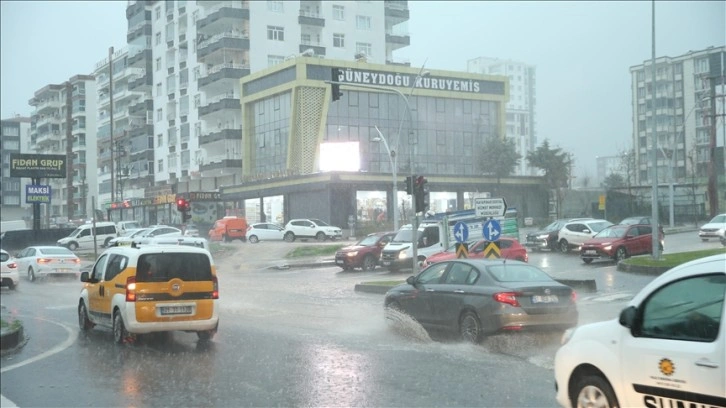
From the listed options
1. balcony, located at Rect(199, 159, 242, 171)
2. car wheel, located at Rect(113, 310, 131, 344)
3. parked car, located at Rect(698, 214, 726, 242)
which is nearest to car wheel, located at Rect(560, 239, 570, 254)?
parked car, located at Rect(698, 214, 726, 242)

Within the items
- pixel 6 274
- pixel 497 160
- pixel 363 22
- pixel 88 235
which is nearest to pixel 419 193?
pixel 88 235

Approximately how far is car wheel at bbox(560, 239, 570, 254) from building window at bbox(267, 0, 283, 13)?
1547 inches

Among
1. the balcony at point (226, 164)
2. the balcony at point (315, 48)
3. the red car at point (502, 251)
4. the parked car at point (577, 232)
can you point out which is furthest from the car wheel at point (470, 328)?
the balcony at point (315, 48)

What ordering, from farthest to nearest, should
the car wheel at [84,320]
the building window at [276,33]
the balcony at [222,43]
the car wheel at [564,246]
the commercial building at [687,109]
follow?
the building window at [276,33], the balcony at [222,43], the car wheel at [564,246], the commercial building at [687,109], the car wheel at [84,320]

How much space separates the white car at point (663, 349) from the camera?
5117mm

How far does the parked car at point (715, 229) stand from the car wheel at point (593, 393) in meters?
6.96

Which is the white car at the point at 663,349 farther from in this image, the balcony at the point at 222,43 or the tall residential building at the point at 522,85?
the tall residential building at the point at 522,85

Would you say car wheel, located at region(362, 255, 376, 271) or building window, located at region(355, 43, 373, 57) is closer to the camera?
car wheel, located at region(362, 255, 376, 271)

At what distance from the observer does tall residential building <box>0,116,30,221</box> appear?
27.0 ft

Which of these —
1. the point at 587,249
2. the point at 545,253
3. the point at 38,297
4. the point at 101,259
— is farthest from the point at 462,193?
the point at 101,259

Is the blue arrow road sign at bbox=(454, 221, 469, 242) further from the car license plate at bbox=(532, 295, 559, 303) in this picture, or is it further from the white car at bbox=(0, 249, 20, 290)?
the white car at bbox=(0, 249, 20, 290)

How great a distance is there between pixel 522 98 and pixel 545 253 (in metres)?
151

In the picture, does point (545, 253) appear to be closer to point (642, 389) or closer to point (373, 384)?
point (373, 384)

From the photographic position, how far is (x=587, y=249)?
89.9 ft
